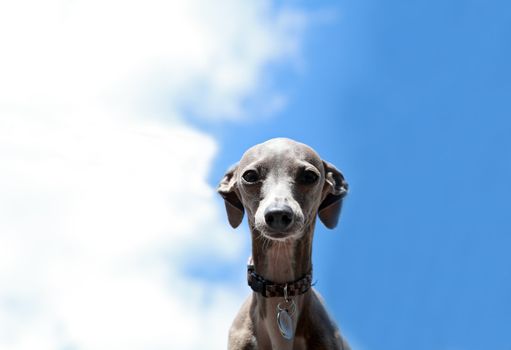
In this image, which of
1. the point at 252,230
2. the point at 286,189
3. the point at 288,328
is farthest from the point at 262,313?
the point at 286,189

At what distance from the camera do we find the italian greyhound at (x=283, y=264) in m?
5.32

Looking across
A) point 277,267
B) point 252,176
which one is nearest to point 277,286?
point 277,267

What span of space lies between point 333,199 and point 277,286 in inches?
38.2

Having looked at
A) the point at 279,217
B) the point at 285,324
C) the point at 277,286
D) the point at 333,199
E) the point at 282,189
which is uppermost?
the point at 333,199

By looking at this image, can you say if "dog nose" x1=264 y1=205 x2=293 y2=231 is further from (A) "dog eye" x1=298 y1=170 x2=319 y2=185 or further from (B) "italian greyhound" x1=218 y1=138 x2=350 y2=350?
(A) "dog eye" x1=298 y1=170 x2=319 y2=185

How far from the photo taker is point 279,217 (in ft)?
16.2

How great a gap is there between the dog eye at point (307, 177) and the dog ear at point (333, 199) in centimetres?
45

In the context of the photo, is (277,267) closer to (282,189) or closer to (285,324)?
(285,324)

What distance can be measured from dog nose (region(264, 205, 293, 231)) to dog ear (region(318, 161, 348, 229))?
3.08 ft

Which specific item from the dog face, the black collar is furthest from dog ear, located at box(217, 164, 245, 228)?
the black collar

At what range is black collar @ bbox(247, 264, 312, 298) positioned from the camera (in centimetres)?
539

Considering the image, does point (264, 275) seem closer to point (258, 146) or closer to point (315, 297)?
point (315, 297)

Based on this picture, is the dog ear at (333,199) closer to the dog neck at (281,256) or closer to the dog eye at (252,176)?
the dog neck at (281,256)

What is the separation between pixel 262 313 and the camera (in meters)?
5.49
